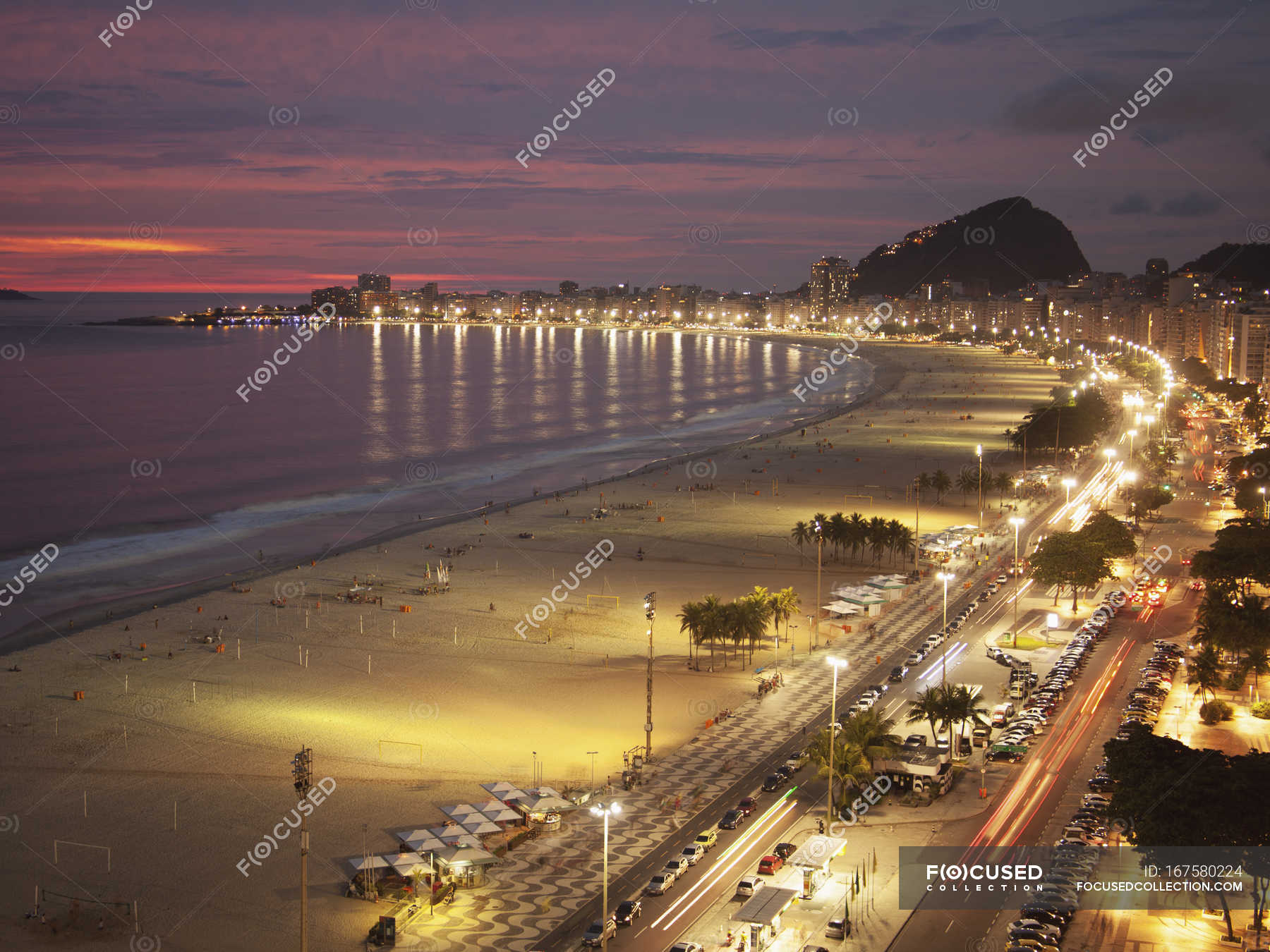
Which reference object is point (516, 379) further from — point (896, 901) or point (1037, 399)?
point (896, 901)

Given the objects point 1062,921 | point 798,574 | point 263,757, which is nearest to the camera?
point 1062,921

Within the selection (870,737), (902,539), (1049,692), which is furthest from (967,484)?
(870,737)

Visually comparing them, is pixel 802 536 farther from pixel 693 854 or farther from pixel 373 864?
pixel 373 864

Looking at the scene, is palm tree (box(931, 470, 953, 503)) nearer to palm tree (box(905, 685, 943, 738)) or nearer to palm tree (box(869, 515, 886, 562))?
palm tree (box(869, 515, 886, 562))

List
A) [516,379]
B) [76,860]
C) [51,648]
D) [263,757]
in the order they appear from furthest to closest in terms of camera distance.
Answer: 1. [516,379]
2. [51,648]
3. [263,757]
4. [76,860]

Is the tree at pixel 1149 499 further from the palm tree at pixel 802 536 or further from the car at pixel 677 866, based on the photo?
the car at pixel 677 866

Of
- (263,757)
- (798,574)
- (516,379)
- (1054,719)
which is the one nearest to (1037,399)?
(516,379)
